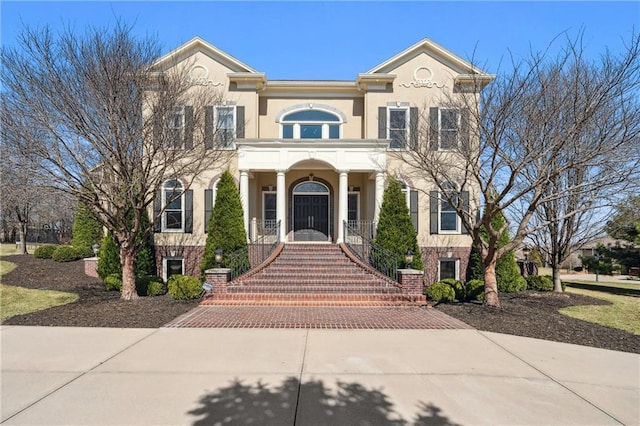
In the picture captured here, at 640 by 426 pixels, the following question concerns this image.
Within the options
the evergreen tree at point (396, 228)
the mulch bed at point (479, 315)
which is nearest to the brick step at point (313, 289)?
the mulch bed at point (479, 315)

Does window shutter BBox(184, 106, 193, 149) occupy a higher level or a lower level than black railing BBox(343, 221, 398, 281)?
higher

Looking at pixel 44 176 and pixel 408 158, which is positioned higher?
pixel 408 158

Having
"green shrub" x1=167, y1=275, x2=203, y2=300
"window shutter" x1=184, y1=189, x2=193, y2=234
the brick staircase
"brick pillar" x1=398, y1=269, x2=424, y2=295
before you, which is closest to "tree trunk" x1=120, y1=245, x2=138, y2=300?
"green shrub" x1=167, y1=275, x2=203, y2=300

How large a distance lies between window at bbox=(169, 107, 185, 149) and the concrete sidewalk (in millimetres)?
5224

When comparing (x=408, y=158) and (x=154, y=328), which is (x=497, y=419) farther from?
(x=408, y=158)

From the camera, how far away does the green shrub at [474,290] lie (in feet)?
37.1

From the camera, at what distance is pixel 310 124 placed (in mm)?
15492

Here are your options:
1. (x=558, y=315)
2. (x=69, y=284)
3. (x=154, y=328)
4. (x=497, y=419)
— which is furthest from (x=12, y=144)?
(x=558, y=315)

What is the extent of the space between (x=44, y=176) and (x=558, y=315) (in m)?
12.9

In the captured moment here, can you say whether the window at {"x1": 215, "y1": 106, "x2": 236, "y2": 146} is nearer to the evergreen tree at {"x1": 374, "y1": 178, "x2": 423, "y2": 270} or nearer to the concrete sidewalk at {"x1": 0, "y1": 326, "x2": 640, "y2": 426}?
the evergreen tree at {"x1": 374, "y1": 178, "x2": 423, "y2": 270}

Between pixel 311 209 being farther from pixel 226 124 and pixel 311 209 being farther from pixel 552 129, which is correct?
pixel 552 129

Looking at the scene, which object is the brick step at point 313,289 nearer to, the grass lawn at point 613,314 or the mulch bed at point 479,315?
the mulch bed at point 479,315

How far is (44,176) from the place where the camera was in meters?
8.31

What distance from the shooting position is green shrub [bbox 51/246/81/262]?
54.2 feet
